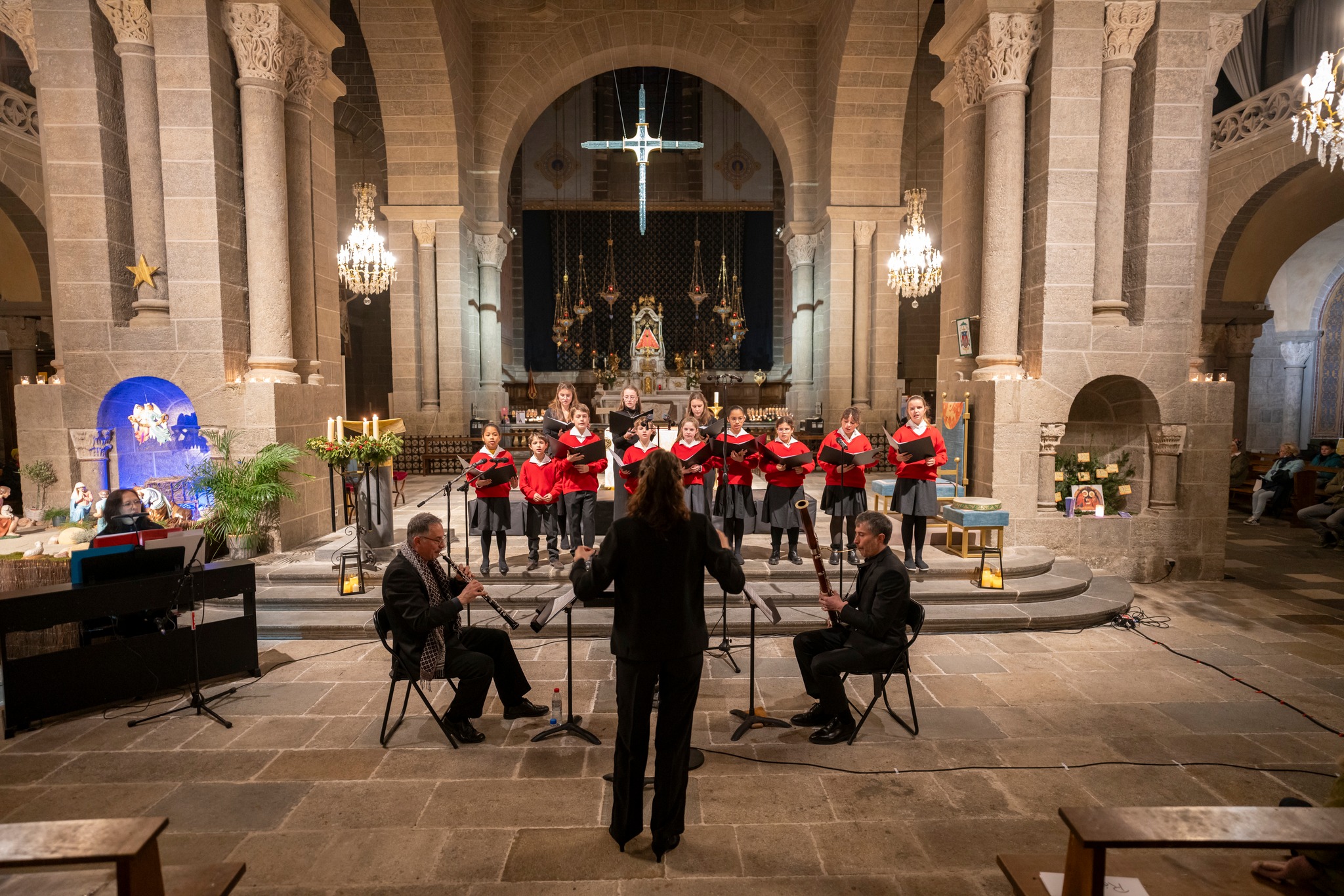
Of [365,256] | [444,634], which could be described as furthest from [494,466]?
[365,256]

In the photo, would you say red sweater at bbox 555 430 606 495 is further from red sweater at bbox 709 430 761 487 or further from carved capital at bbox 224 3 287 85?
carved capital at bbox 224 3 287 85

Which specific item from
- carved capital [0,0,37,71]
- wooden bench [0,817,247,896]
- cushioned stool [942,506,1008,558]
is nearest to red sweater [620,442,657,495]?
cushioned stool [942,506,1008,558]

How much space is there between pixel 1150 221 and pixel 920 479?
4043 mm

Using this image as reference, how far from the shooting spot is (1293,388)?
17234 mm

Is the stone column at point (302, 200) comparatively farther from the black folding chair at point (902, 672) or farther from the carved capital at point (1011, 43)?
the carved capital at point (1011, 43)

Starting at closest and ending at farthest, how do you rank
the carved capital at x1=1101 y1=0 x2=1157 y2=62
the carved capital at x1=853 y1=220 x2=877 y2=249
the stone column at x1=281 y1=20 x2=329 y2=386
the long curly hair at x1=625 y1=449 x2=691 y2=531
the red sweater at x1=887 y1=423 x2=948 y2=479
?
the long curly hair at x1=625 y1=449 x2=691 y2=531 → the red sweater at x1=887 y1=423 x2=948 y2=479 → the carved capital at x1=1101 y1=0 x2=1157 y2=62 → the stone column at x1=281 y1=20 x2=329 y2=386 → the carved capital at x1=853 y1=220 x2=877 y2=249

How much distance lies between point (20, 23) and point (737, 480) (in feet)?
30.2

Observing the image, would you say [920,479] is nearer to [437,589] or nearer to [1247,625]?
[1247,625]

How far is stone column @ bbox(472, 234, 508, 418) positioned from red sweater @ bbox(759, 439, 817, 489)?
10892 mm

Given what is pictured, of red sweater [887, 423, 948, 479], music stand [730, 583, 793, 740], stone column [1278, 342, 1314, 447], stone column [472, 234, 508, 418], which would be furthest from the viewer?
stone column [1278, 342, 1314, 447]

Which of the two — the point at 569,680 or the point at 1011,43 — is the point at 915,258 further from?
the point at 569,680

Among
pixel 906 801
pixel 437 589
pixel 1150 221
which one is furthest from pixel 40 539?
pixel 1150 221

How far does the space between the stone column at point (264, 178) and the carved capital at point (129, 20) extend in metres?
0.72

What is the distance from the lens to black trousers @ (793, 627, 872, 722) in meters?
4.21
